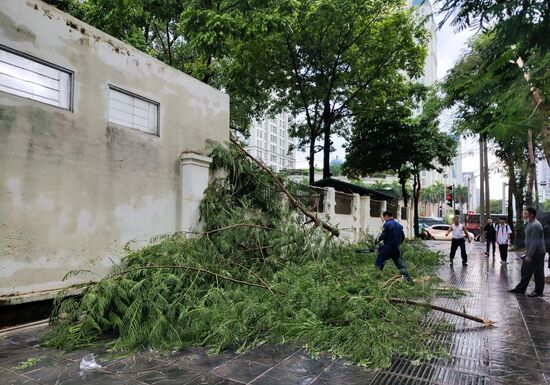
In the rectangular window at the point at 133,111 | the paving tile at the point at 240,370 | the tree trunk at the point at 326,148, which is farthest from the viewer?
the tree trunk at the point at 326,148

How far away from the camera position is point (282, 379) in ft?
12.3

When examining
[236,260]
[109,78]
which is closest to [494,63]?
[236,260]

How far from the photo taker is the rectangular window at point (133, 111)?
6781mm

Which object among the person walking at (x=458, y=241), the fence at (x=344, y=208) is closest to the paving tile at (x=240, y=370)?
the fence at (x=344, y=208)

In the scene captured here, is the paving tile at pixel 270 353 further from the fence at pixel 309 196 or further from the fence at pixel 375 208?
the fence at pixel 375 208

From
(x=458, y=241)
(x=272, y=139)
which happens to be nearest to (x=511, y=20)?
(x=458, y=241)

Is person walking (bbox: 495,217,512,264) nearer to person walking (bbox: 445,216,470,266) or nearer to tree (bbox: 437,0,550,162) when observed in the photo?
person walking (bbox: 445,216,470,266)

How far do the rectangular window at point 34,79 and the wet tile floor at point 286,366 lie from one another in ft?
10.3

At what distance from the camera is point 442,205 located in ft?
339

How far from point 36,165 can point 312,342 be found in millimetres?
4238

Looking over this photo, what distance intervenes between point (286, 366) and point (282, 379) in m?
0.31

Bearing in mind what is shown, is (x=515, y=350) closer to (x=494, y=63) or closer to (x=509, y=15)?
(x=494, y=63)

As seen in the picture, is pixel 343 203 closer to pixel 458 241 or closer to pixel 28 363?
pixel 458 241

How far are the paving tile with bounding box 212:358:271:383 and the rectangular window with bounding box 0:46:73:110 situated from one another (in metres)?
4.35
